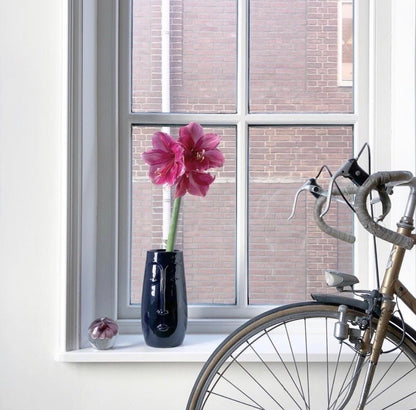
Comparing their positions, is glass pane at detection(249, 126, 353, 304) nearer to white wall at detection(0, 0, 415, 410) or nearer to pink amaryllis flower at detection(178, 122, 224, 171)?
pink amaryllis flower at detection(178, 122, 224, 171)

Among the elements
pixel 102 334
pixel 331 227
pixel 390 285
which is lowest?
pixel 102 334

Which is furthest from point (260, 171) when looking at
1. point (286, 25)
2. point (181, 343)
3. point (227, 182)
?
point (181, 343)

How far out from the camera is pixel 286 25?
5.38 feet

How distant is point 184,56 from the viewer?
5.38 ft

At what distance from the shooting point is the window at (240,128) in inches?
63.9

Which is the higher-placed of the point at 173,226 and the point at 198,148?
the point at 198,148

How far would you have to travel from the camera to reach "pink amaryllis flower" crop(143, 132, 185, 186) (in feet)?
4.66

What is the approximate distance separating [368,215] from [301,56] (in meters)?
0.82

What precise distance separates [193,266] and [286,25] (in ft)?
2.51

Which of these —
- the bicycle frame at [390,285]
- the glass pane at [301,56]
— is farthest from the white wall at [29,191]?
the bicycle frame at [390,285]

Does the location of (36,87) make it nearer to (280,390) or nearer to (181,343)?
(181,343)

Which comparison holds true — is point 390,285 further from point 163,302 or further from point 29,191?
point 29,191

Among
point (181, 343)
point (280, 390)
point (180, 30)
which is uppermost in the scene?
point (180, 30)

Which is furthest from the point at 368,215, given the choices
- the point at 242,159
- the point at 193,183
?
the point at 242,159
